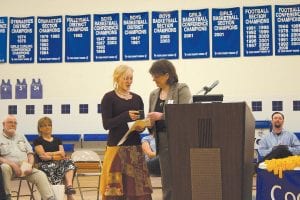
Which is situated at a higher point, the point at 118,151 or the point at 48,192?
the point at 118,151

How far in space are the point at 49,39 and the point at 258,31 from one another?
3.47 m

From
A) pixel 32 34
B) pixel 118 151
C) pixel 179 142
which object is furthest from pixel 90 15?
pixel 179 142

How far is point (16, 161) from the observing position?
5.46 m

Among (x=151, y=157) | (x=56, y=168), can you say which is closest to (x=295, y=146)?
(x=151, y=157)

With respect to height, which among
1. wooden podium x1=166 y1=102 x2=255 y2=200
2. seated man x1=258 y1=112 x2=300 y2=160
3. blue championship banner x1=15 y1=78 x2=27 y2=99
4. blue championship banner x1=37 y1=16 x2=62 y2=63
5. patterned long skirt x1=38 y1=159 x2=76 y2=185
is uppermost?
blue championship banner x1=37 y1=16 x2=62 y2=63

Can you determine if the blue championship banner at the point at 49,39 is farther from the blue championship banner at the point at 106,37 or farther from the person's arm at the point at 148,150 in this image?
the person's arm at the point at 148,150

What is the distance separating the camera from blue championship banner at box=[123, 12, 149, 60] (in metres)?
7.43

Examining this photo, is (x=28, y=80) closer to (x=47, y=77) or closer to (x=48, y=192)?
(x=47, y=77)

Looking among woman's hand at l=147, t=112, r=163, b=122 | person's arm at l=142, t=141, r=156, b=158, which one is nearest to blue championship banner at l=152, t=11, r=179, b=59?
person's arm at l=142, t=141, r=156, b=158

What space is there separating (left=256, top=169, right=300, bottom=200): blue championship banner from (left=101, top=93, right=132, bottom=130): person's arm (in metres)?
1.16

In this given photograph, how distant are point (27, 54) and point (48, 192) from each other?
3243mm

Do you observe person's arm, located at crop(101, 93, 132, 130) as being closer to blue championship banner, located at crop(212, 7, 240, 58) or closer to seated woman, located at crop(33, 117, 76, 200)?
seated woman, located at crop(33, 117, 76, 200)

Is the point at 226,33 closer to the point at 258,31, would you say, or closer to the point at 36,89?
the point at 258,31

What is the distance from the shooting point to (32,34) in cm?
771
